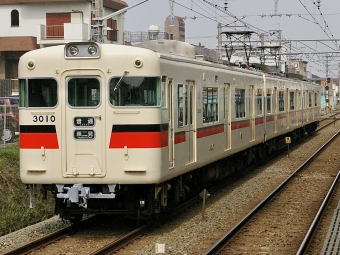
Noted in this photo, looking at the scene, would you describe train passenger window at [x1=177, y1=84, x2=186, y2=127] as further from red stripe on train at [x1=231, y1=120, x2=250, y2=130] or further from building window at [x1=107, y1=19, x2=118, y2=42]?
building window at [x1=107, y1=19, x2=118, y2=42]

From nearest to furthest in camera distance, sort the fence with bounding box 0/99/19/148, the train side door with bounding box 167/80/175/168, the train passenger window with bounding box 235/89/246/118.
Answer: the train side door with bounding box 167/80/175/168 < the train passenger window with bounding box 235/89/246/118 < the fence with bounding box 0/99/19/148

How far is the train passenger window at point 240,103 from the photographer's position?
1609cm

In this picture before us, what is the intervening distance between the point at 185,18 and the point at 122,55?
2371 cm

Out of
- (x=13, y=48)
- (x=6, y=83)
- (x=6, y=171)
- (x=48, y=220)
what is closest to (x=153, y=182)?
(x=48, y=220)

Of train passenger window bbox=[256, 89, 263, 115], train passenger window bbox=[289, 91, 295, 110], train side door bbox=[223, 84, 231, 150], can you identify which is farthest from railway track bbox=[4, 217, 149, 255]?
train passenger window bbox=[289, 91, 295, 110]

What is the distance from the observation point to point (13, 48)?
37.6m

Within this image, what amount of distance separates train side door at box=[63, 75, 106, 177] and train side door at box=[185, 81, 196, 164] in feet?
7.07

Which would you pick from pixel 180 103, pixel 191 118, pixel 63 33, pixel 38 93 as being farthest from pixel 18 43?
pixel 38 93

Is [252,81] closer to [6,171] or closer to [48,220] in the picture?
[6,171]

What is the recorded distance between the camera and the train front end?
9883 millimetres

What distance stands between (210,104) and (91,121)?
391 cm

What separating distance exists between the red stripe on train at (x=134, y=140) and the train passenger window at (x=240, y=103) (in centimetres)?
637

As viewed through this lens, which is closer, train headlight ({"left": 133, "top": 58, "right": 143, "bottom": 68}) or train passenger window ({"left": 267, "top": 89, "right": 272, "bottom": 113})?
train headlight ({"left": 133, "top": 58, "right": 143, "bottom": 68})

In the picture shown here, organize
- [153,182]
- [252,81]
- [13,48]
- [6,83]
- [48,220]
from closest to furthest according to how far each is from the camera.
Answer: [153,182], [48,220], [252,81], [6,83], [13,48]
